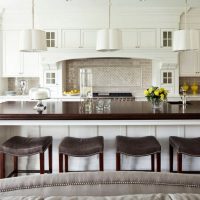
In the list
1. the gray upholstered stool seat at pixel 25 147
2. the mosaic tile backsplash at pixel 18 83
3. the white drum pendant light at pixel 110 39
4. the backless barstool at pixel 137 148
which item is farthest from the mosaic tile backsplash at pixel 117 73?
the gray upholstered stool seat at pixel 25 147

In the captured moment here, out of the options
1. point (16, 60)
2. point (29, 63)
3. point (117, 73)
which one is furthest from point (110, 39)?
point (16, 60)

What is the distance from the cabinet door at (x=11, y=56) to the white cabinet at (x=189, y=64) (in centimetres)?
326

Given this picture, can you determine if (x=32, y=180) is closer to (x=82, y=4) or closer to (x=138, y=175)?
(x=138, y=175)

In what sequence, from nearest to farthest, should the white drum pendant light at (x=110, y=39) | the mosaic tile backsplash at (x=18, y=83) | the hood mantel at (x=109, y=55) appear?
1. the white drum pendant light at (x=110, y=39)
2. the hood mantel at (x=109, y=55)
3. the mosaic tile backsplash at (x=18, y=83)

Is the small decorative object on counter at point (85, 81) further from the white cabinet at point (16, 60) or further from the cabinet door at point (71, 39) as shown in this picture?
the white cabinet at point (16, 60)

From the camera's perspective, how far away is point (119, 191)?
112 cm

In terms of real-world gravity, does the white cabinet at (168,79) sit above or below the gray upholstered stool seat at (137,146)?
above

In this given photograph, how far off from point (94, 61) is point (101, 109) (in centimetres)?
338

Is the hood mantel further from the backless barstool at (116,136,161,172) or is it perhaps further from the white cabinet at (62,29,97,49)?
the backless barstool at (116,136,161,172)

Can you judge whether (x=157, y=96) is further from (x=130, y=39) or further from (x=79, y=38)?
(x=79, y=38)

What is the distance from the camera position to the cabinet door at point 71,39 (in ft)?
19.2

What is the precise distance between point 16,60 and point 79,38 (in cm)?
137

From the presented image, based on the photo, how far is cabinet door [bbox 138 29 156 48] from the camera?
5785mm

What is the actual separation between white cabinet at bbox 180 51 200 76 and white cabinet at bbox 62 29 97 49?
5.91ft
